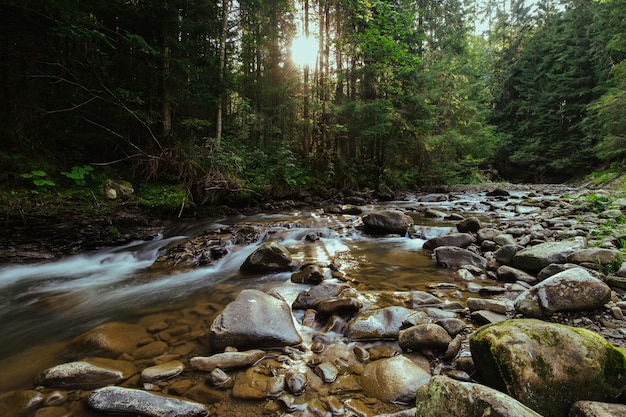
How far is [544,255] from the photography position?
14.4 feet

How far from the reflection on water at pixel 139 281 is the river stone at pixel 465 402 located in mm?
2611

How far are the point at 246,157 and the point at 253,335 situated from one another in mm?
10107

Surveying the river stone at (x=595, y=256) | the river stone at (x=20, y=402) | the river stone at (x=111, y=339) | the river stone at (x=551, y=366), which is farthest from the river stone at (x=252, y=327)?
the river stone at (x=595, y=256)

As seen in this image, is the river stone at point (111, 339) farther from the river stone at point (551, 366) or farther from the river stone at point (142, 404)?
the river stone at point (551, 366)

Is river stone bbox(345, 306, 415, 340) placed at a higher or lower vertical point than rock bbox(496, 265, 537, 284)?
lower

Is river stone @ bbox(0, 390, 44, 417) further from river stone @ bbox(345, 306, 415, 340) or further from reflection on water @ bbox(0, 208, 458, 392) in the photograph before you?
river stone @ bbox(345, 306, 415, 340)

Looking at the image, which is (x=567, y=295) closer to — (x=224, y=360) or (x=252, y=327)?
(x=252, y=327)

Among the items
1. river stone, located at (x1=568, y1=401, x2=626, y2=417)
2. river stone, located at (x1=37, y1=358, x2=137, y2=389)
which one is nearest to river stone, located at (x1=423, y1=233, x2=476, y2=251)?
river stone, located at (x1=568, y1=401, x2=626, y2=417)

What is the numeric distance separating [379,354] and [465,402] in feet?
4.09

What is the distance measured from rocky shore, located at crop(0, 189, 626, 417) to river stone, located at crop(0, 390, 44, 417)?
10mm

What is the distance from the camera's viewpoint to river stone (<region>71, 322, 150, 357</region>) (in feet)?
9.77

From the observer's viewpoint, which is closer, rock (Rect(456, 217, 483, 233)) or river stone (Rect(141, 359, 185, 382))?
river stone (Rect(141, 359, 185, 382))

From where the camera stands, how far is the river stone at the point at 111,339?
298cm

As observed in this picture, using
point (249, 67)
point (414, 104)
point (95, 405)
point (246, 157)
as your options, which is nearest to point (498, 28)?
point (414, 104)
